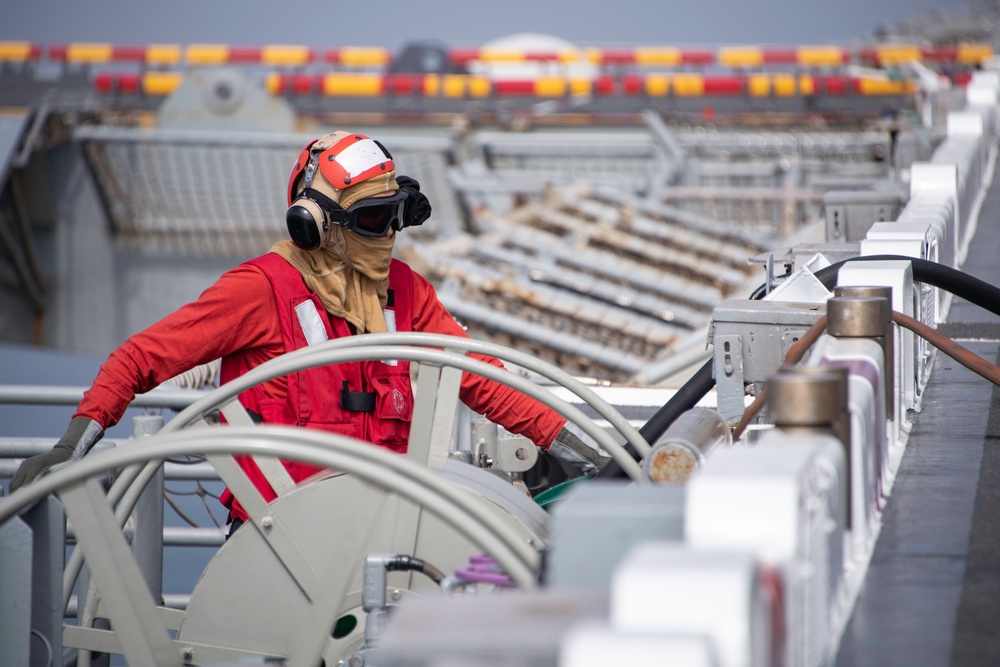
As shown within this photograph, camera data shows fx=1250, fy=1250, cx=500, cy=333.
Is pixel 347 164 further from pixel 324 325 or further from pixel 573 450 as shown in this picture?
pixel 573 450

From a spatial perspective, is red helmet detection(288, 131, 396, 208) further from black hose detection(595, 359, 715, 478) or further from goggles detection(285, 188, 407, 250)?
black hose detection(595, 359, 715, 478)

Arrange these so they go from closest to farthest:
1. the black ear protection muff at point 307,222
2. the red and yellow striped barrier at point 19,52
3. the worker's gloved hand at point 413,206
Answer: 1. the black ear protection muff at point 307,222
2. the worker's gloved hand at point 413,206
3. the red and yellow striped barrier at point 19,52

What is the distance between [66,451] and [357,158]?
142cm

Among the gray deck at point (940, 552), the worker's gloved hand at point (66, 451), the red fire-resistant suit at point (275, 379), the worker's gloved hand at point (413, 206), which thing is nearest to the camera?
the gray deck at point (940, 552)

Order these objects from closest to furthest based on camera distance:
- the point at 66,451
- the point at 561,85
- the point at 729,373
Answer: the point at 729,373 < the point at 66,451 < the point at 561,85

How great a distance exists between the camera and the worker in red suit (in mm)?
3904

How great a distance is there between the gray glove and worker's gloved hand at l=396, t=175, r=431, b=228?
3.07 feet

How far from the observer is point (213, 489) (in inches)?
553

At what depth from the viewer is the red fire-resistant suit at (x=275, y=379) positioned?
12.6ft

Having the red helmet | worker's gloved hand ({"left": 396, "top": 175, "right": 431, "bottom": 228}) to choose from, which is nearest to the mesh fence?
worker's gloved hand ({"left": 396, "top": 175, "right": 431, "bottom": 228})

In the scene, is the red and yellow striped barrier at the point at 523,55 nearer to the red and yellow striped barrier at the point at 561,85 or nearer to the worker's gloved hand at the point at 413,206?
the red and yellow striped barrier at the point at 561,85

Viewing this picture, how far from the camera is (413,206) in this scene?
454 cm

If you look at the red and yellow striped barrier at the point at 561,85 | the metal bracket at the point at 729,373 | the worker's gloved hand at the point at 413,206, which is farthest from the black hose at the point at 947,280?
the red and yellow striped barrier at the point at 561,85

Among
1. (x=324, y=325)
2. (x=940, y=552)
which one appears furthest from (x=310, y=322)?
(x=940, y=552)
